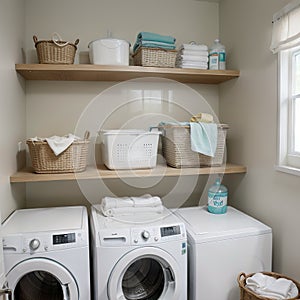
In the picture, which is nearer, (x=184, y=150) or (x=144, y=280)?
(x=144, y=280)

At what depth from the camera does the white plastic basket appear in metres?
2.14

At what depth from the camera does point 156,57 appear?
7.39 feet

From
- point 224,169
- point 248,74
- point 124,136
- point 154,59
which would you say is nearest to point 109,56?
point 154,59

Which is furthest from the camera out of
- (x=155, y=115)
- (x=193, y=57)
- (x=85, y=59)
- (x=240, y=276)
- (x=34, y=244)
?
(x=155, y=115)

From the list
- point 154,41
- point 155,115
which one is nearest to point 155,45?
point 154,41

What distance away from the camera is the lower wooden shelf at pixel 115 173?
2041 millimetres

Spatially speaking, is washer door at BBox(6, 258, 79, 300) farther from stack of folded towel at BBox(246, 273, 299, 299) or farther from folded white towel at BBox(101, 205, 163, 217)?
stack of folded towel at BBox(246, 273, 299, 299)

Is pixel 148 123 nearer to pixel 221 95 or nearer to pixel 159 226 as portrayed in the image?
pixel 221 95

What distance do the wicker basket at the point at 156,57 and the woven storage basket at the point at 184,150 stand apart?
1.57ft

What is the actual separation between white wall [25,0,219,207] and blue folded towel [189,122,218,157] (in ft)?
1.83

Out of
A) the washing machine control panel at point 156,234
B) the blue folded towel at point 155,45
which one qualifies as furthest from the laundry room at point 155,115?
the blue folded towel at point 155,45

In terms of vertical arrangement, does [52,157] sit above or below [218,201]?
above

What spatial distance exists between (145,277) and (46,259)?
711 millimetres

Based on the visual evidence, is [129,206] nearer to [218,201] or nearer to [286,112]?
[218,201]
